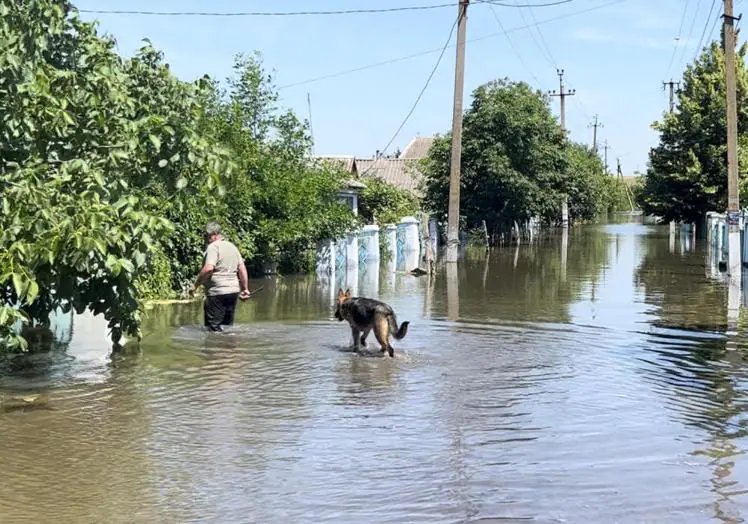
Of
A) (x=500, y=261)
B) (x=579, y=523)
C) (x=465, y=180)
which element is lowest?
(x=579, y=523)

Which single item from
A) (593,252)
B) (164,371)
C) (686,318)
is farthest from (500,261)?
(164,371)

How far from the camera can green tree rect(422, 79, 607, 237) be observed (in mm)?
38188

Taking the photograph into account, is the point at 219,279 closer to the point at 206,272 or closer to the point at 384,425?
the point at 206,272

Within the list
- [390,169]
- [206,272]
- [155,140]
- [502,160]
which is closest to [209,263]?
[206,272]

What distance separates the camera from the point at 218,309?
13047 mm

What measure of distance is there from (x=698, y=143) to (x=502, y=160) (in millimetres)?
15678

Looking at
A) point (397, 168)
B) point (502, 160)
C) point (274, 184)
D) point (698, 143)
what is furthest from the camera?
point (397, 168)

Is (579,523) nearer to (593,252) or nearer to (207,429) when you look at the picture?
(207,429)

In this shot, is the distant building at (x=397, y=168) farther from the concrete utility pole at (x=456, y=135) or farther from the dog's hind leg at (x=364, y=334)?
the dog's hind leg at (x=364, y=334)

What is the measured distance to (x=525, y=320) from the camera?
49.8ft

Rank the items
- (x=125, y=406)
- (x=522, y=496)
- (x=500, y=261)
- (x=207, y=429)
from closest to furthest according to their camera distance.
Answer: (x=522, y=496) < (x=207, y=429) < (x=125, y=406) < (x=500, y=261)

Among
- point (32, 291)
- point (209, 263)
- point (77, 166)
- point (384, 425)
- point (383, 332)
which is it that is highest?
point (77, 166)

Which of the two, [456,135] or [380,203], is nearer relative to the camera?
[456,135]

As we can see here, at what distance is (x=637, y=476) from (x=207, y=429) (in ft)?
11.5
